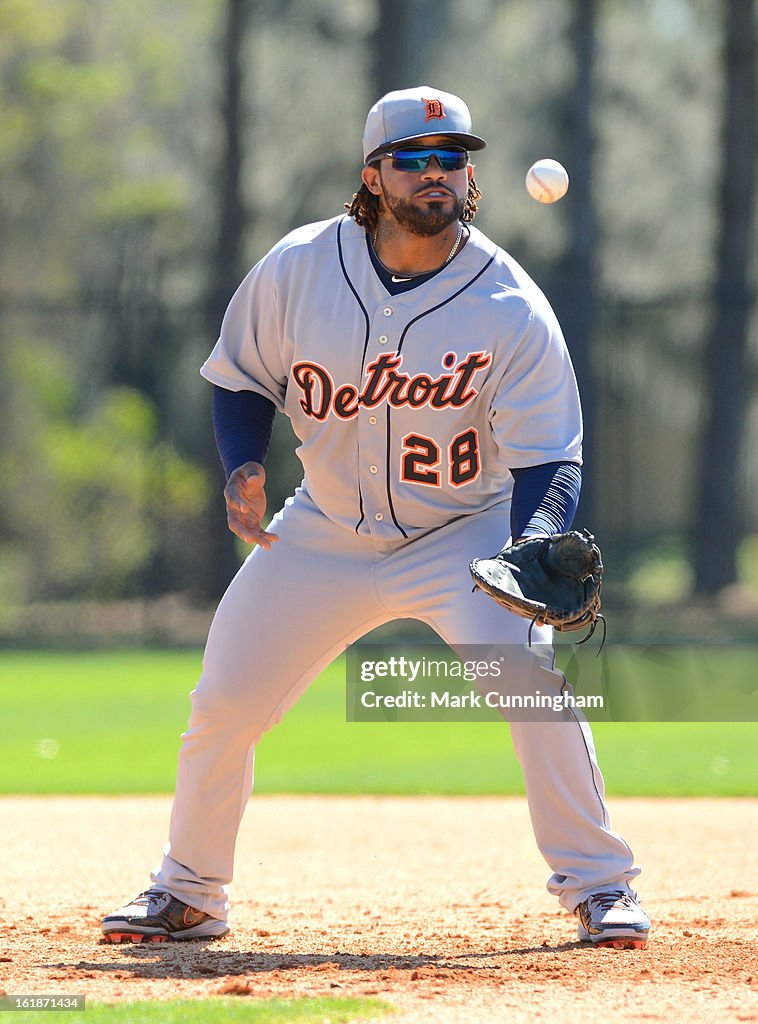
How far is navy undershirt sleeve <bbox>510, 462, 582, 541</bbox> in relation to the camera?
3.33 m

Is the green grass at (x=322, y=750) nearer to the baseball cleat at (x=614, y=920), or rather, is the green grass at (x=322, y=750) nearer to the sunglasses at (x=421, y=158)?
the baseball cleat at (x=614, y=920)

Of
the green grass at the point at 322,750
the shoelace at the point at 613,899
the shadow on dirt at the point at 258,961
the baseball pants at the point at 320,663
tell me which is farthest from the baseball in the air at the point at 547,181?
the green grass at the point at 322,750

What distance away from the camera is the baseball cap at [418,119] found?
3.43m

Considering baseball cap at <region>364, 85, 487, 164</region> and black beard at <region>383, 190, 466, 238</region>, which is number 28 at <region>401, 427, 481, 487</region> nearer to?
black beard at <region>383, 190, 466, 238</region>

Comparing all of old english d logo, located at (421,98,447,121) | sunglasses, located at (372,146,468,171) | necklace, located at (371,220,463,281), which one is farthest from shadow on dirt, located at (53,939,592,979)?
old english d logo, located at (421,98,447,121)

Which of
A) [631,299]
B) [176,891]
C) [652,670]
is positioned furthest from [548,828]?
[631,299]

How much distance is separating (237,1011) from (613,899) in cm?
101

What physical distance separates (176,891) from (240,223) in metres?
13.3

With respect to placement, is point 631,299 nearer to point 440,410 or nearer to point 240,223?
point 240,223

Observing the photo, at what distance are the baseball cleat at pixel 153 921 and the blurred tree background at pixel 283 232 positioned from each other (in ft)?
29.8

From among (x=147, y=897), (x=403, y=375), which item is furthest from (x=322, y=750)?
(x=403, y=375)

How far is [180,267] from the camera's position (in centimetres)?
1795

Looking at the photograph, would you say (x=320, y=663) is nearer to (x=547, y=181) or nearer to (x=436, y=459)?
(x=436, y=459)

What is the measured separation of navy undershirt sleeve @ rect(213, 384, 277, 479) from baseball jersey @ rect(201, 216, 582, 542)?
0.13 ft
